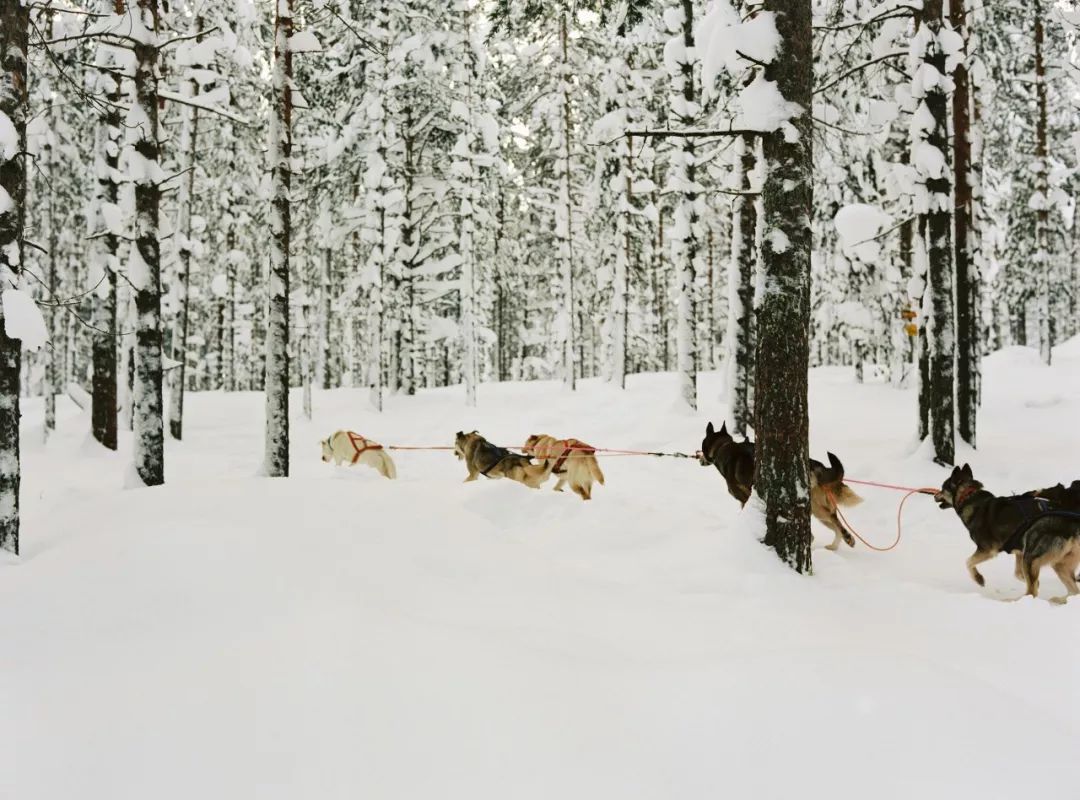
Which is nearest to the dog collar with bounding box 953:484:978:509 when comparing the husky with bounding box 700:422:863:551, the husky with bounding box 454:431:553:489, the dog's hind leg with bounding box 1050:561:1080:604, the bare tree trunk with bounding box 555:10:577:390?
the dog's hind leg with bounding box 1050:561:1080:604

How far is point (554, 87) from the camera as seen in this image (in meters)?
22.3

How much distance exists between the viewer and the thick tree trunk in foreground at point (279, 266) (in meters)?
10.5

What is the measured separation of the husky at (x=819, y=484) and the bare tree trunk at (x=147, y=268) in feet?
24.8

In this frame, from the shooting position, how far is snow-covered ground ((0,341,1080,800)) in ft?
8.63

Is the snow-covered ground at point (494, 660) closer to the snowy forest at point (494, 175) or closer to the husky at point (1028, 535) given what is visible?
the husky at point (1028, 535)

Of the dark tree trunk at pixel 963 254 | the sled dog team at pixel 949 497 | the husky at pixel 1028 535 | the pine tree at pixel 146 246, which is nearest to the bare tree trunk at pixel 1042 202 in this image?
the dark tree trunk at pixel 963 254

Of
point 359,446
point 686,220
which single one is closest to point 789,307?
point 359,446

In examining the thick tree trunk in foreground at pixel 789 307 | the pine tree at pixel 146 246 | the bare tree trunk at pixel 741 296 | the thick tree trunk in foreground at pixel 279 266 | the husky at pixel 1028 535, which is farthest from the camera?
the bare tree trunk at pixel 741 296

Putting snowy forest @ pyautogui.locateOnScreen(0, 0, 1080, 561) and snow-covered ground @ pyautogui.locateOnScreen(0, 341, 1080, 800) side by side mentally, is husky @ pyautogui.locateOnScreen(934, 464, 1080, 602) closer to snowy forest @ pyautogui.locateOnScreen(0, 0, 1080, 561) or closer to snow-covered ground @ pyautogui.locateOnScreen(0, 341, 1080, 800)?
snow-covered ground @ pyautogui.locateOnScreen(0, 341, 1080, 800)

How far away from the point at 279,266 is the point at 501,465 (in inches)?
197

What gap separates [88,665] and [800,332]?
215 inches

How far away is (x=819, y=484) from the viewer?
686 centimetres

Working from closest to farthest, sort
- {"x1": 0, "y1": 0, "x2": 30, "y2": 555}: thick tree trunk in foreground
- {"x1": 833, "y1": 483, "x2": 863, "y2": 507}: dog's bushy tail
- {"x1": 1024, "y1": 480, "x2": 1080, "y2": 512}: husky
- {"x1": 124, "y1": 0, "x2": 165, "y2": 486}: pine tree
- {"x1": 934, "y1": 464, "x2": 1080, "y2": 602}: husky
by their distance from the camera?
{"x1": 934, "y1": 464, "x2": 1080, "y2": 602}: husky
{"x1": 1024, "y1": 480, "x2": 1080, "y2": 512}: husky
{"x1": 0, "y1": 0, "x2": 30, "y2": 555}: thick tree trunk in foreground
{"x1": 833, "y1": 483, "x2": 863, "y2": 507}: dog's bushy tail
{"x1": 124, "y1": 0, "x2": 165, "y2": 486}: pine tree

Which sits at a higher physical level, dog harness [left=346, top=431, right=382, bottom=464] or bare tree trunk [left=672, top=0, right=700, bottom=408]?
bare tree trunk [left=672, top=0, right=700, bottom=408]
